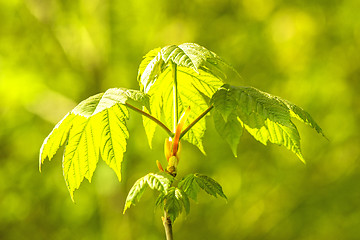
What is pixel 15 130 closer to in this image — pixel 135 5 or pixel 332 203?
pixel 135 5

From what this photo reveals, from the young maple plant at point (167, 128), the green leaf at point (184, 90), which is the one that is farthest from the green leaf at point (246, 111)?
the green leaf at point (184, 90)

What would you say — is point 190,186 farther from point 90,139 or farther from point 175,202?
point 90,139

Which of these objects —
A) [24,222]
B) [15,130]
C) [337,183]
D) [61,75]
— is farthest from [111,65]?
[337,183]

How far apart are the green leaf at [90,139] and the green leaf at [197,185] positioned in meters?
0.09

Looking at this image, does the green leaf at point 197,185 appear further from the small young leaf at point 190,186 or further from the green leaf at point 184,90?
the green leaf at point 184,90

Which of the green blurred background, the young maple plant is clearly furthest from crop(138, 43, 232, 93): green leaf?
the green blurred background

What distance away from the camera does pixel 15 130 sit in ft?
10.5

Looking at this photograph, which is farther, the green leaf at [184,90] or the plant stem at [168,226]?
the green leaf at [184,90]

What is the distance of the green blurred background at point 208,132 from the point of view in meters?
3.10

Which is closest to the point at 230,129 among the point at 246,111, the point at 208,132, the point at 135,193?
the point at 246,111

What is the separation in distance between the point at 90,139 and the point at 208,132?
241 centimetres

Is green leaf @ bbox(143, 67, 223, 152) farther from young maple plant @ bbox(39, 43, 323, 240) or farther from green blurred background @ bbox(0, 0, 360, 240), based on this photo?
green blurred background @ bbox(0, 0, 360, 240)

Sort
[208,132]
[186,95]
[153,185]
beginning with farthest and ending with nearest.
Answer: [208,132] < [186,95] < [153,185]

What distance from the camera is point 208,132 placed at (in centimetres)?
301
